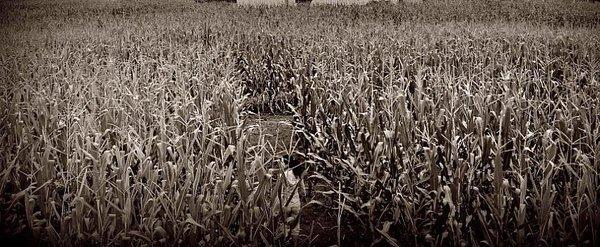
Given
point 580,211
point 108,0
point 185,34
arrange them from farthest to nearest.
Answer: point 108,0 < point 185,34 < point 580,211

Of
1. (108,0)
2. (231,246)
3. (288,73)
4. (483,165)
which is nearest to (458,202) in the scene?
(483,165)

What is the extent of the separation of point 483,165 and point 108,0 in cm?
2171

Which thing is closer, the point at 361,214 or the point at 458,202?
the point at 458,202

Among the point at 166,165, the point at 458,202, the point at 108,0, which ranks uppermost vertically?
the point at 108,0

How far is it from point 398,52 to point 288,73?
4.32ft

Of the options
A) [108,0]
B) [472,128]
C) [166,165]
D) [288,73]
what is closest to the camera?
[166,165]

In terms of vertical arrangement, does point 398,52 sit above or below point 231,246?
above

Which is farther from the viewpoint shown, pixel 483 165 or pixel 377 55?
pixel 377 55

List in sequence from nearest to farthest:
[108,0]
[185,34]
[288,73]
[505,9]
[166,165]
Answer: [166,165]
[288,73]
[185,34]
[505,9]
[108,0]

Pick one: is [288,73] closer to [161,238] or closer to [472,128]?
[472,128]

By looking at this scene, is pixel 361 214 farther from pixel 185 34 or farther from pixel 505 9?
pixel 505 9

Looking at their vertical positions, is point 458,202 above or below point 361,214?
above

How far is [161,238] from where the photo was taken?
2.11 meters

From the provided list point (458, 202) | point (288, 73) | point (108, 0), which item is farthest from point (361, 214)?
point (108, 0)
